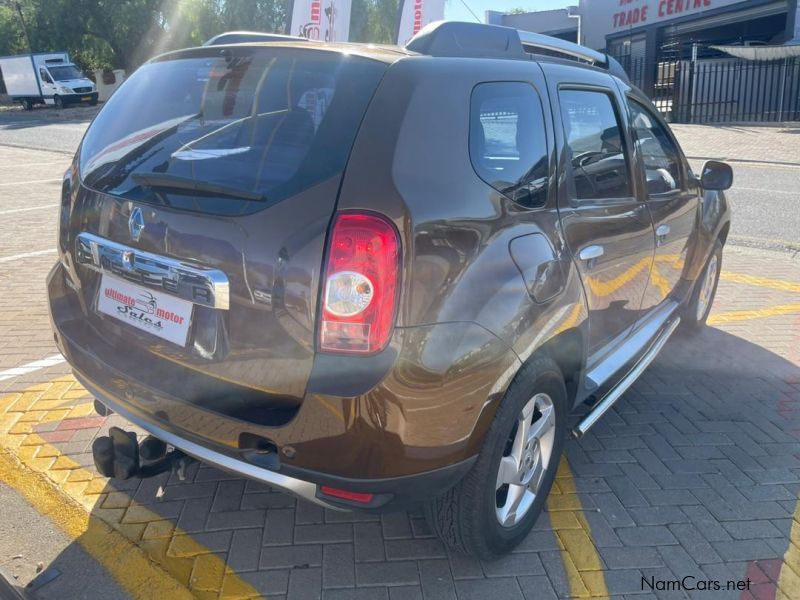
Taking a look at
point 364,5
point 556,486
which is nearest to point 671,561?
point 556,486

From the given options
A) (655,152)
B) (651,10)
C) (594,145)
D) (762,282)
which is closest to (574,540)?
(594,145)

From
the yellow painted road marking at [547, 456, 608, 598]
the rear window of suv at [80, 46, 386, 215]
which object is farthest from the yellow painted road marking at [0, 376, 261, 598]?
the rear window of suv at [80, 46, 386, 215]

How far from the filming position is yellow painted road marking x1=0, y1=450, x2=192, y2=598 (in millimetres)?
2482

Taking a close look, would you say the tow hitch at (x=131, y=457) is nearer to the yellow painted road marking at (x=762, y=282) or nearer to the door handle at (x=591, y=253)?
the door handle at (x=591, y=253)

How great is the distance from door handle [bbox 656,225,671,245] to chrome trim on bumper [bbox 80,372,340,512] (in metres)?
2.33

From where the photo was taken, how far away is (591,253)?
2.89m

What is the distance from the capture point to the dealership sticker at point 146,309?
2312 mm

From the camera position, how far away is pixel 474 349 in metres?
2.17

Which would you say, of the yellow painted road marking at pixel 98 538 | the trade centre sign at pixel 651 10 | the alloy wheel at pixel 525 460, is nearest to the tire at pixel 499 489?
the alloy wheel at pixel 525 460

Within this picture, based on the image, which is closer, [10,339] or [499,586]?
[499,586]

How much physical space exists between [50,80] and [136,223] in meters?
36.1

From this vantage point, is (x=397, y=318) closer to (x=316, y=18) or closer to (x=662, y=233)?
(x=662, y=233)

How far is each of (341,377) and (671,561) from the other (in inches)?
61.3

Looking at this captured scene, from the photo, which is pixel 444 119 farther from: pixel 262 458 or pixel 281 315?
pixel 262 458
